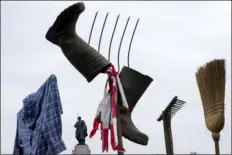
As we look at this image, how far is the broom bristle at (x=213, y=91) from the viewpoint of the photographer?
15.6 feet

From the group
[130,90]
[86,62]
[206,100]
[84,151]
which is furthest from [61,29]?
[84,151]

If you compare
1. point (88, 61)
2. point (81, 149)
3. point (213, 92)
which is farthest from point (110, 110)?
point (81, 149)

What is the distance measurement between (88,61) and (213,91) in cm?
132

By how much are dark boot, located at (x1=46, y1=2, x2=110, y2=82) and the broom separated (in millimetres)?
1106

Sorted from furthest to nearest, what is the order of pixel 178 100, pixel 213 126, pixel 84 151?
pixel 84 151 → pixel 178 100 → pixel 213 126

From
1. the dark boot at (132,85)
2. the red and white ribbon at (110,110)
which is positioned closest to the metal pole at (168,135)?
the dark boot at (132,85)

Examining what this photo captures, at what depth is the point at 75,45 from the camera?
16.3 ft

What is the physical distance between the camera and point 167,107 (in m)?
5.74

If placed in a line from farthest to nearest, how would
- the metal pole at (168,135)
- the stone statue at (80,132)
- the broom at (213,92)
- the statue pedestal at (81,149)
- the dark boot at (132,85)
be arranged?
the stone statue at (80,132) < the statue pedestal at (81,149) < the metal pole at (168,135) < the dark boot at (132,85) < the broom at (213,92)

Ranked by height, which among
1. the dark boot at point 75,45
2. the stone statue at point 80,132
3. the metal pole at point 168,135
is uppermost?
the stone statue at point 80,132

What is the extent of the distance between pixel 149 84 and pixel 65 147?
229 centimetres

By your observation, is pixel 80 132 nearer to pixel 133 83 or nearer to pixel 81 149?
pixel 81 149

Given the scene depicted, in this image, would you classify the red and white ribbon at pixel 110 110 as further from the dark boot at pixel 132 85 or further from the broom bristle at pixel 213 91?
the broom bristle at pixel 213 91

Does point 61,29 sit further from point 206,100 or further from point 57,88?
point 57,88
